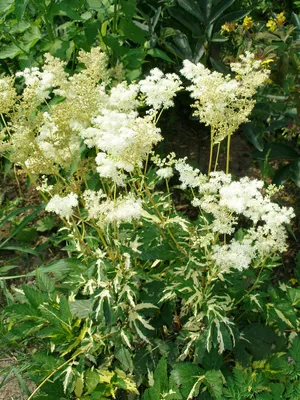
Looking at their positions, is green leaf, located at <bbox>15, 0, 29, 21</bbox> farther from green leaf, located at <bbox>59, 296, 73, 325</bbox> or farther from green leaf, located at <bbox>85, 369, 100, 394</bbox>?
green leaf, located at <bbox>85, 369, 100, 394</bbox>

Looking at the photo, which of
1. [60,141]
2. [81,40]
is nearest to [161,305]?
[60,141]

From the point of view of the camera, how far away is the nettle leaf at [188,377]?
86.4 inches

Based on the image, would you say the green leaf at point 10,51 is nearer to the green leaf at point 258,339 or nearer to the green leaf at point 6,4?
the green leaf at point 6,4

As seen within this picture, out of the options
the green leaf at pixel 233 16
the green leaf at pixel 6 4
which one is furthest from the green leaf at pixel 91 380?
the green leaf at pixel 233 16

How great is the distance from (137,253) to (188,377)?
0.57 metres

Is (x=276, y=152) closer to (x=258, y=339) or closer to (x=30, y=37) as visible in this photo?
(x=258, y=339)

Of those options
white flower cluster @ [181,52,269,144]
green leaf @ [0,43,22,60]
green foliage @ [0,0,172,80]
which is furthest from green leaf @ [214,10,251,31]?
white flower cluster @ [181,52,269,144]

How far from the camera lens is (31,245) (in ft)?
11.5

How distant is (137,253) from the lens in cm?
225

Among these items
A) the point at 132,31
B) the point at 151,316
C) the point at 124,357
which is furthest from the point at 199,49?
the point at 124,357

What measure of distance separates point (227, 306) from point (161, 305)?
1.10 feet

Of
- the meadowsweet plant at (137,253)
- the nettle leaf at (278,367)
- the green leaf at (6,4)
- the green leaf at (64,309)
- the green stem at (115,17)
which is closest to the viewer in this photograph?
the meadowsweet plant at (137,253)

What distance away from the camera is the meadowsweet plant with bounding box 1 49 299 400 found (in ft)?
6.28

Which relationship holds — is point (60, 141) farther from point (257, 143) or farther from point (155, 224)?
point (257, 143)
